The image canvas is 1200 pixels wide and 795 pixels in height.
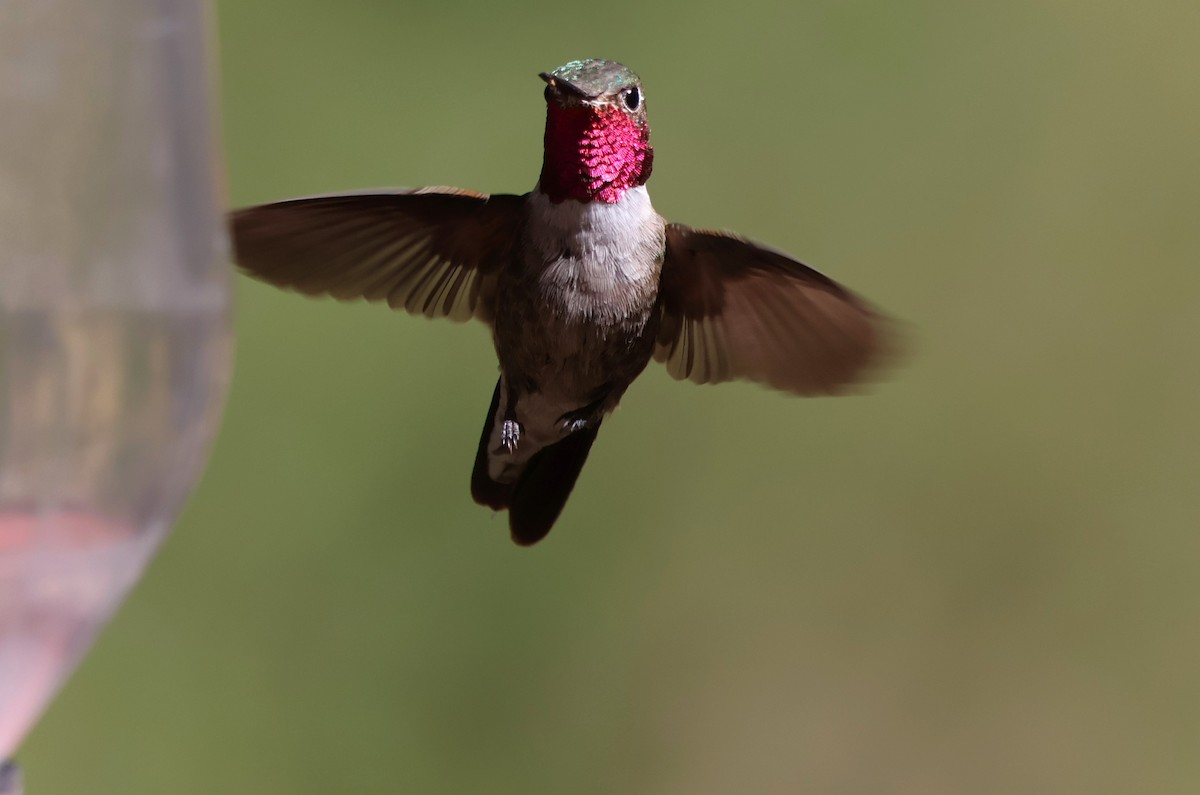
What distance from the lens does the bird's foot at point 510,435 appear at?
114 centimetres

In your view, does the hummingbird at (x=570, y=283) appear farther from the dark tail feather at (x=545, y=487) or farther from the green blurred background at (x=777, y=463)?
the green blurred background at (x=777, y=463)

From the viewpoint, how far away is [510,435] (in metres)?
1.14

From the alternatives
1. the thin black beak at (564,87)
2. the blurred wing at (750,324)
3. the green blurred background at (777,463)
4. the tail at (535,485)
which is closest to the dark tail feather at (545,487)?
the tail at (535,485)

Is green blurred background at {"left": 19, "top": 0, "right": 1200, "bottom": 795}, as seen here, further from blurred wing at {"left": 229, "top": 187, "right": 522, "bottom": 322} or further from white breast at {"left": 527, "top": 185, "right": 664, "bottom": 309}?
A: white breast at {"left": 527, "top": 185, "right": 664, "bottom": 309}

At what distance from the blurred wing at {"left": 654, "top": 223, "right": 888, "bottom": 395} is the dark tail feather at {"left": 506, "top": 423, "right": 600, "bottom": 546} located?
0.12 meters

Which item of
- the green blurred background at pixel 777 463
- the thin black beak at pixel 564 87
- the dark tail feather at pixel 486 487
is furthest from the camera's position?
the green blurred background at pixel 777 463

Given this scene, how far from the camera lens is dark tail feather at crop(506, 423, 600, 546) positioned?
1225 millimetres

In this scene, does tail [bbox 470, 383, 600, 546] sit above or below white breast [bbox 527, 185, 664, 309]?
below

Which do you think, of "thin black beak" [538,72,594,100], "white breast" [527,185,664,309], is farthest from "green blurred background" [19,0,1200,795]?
"thin black beak" [538,72,594,100]

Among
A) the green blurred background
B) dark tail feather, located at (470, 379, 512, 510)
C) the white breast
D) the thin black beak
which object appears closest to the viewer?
the thin black beak

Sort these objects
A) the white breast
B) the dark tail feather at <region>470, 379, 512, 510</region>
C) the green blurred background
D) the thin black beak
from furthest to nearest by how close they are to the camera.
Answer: the green blurred background
the dark tail feather at <region>470, 379, 512, 510</region>
the white breast
the thin black beak

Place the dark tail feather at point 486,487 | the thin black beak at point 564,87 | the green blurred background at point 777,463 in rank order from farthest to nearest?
the green blurred background at point 777,463
the dark tail feather at point 486,487
the thin black beak at point 564,87

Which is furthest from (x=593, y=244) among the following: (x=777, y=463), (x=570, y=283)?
(x=777, y=463)

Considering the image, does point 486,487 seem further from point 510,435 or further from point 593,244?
point 593,244
